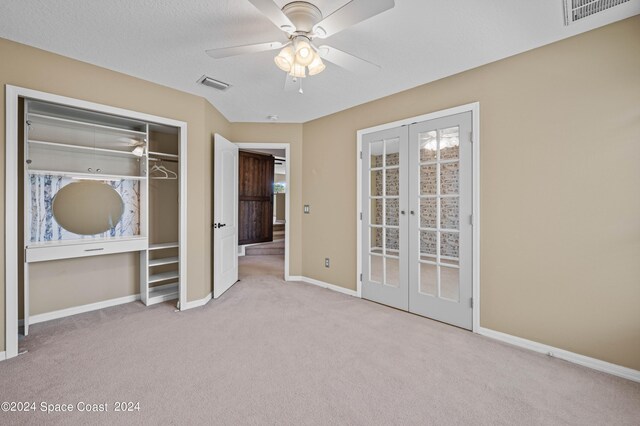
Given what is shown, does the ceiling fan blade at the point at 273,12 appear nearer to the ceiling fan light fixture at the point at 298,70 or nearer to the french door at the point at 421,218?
the ceiling fan light fixture at the point at 298,70

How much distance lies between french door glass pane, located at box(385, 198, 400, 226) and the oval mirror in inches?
126

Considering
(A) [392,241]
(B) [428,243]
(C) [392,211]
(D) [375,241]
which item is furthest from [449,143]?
(D) [375,241]

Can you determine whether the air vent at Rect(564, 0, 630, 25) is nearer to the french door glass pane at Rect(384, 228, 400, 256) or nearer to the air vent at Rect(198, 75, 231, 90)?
the french door glass pane at Rect(384, 228, 400, 256)

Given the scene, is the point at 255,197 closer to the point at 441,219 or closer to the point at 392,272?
the point at 392,272

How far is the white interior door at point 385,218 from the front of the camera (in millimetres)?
3213

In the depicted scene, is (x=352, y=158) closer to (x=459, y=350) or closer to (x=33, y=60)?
(x=459, y=350)

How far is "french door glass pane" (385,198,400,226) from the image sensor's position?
3.29 meters

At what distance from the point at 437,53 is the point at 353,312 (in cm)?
269

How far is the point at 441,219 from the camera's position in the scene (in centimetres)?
292

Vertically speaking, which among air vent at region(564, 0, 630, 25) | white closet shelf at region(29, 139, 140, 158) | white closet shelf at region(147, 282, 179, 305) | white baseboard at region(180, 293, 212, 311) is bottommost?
white baseboard at region(180, 293, 212, 311)

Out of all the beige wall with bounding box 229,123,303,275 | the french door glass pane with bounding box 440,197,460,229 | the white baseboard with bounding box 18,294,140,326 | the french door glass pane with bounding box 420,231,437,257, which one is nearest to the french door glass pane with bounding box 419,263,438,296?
the french door glass pane with bounding box 420,231,437,257

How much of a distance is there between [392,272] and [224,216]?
2.32 m

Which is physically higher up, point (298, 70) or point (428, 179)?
point (298, 70)

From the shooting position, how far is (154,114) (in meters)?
3.06
